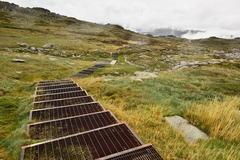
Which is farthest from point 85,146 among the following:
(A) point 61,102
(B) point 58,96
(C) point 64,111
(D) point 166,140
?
(B) point 58,96

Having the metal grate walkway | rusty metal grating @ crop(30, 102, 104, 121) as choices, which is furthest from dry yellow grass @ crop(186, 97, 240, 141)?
rusty metal grating @ crop(30, 102, 104, 121)

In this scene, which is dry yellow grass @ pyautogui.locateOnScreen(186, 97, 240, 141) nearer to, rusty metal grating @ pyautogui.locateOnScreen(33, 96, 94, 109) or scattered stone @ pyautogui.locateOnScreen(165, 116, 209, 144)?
scattered stone @ pyautogui.locateOnScreen(165, 116, 209, 144)

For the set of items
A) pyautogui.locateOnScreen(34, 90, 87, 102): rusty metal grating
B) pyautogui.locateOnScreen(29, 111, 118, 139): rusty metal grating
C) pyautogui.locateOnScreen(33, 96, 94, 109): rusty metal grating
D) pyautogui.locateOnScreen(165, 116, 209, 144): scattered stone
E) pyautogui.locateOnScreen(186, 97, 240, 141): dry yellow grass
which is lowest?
pyautogui.locateOnScreen(34, 90, 87, 102): rusty metal grating

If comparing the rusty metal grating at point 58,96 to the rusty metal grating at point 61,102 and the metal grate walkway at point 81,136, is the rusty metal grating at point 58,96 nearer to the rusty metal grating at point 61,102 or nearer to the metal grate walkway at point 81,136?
the rusty metal grating at point 61,102

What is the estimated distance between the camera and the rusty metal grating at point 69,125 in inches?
263

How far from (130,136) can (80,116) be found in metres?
2.22

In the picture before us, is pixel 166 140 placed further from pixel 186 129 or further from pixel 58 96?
pixel 58 96

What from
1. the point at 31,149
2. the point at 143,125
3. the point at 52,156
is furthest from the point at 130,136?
Result: the point at 31,149

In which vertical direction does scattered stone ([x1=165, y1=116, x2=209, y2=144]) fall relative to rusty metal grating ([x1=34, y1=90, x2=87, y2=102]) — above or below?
above

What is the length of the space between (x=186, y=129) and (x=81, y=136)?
3347mm

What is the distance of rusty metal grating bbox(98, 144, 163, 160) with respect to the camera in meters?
5.30

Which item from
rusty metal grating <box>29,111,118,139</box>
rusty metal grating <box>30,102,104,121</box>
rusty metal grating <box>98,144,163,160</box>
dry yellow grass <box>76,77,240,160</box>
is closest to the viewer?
rusty metal grating <box>98,144,163,160</box>

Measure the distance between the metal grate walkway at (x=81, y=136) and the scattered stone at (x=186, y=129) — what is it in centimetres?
161

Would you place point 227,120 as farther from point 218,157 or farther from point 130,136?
point 130,136
